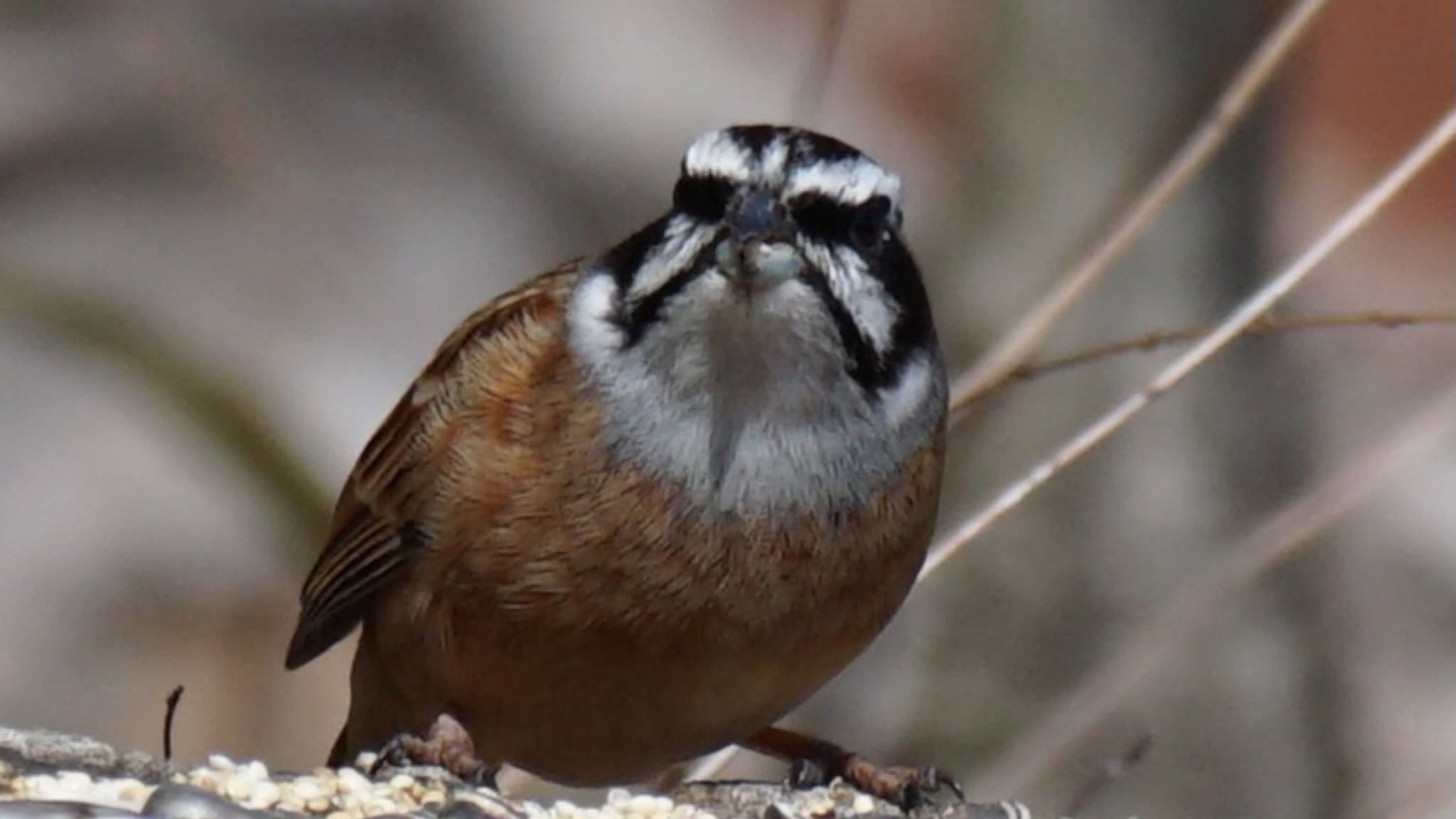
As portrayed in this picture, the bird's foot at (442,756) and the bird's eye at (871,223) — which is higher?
the bird's eye at (871,223)

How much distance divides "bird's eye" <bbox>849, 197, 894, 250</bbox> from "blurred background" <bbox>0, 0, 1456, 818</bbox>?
629 mm

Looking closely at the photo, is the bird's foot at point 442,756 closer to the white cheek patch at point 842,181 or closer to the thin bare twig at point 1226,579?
the white cheek patch at point 842,181

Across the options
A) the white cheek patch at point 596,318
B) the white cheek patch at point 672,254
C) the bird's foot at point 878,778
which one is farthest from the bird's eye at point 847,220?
the bird's foot at point 878,778

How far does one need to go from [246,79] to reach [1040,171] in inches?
136

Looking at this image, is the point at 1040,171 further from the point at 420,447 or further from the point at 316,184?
the point at 316,184

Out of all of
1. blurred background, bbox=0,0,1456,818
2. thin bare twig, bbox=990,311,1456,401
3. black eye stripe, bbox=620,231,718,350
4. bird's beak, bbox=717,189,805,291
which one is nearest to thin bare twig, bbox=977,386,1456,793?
blurred background, bbox=0,0,1456,818

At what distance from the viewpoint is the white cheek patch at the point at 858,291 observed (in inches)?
145

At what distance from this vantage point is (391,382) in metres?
8.41

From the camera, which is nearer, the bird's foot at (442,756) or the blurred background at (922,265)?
the bird's foot at (442,756)

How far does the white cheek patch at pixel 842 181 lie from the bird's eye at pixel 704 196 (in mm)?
74

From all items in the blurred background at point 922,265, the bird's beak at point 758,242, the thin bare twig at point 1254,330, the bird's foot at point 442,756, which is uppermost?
the blurred background at point 922,265

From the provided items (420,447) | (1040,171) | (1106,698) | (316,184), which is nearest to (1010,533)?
(1040,171)

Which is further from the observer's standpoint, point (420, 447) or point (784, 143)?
point (420, 447)

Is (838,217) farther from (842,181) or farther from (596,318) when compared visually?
(596,318)
